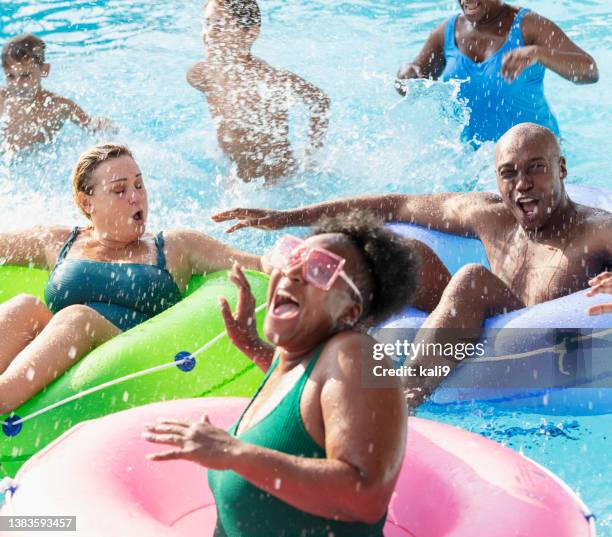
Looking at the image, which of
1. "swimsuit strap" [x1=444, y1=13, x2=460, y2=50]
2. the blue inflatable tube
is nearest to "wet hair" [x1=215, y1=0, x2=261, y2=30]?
"swimsuit strap" [x1=444, y1=13, x2=460, y2=50]

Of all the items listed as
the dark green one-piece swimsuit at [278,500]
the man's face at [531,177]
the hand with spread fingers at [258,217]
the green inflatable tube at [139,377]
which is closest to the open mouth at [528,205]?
the man's face at [531,177]

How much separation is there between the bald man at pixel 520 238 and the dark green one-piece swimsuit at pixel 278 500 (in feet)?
4.85

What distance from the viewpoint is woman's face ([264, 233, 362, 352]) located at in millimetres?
1969

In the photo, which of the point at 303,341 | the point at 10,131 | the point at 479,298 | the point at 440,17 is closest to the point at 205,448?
the point at 303,341

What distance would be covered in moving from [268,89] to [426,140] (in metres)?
1.29

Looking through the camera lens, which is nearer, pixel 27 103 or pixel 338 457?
pixel 338 457

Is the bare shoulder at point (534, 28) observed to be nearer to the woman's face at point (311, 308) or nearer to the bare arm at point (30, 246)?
the bare arm at point (30, 246)

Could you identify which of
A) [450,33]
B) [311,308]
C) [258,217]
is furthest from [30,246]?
[450,33]

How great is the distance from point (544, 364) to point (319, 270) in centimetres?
165

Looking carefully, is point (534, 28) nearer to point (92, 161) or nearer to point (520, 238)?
point (520, 238)

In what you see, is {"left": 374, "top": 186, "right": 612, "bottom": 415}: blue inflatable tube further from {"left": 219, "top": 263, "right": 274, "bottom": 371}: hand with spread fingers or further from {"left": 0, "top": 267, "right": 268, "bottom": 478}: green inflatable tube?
{"left": 219, "top": 263, "right": 274, "bottom": 371}: hand with spread fingers

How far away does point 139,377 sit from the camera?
127 inches

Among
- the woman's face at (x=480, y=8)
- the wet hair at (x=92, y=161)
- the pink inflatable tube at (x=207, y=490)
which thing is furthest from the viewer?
Result: the woman's face at (x=480, y=8)

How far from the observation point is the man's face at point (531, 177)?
3646mm
